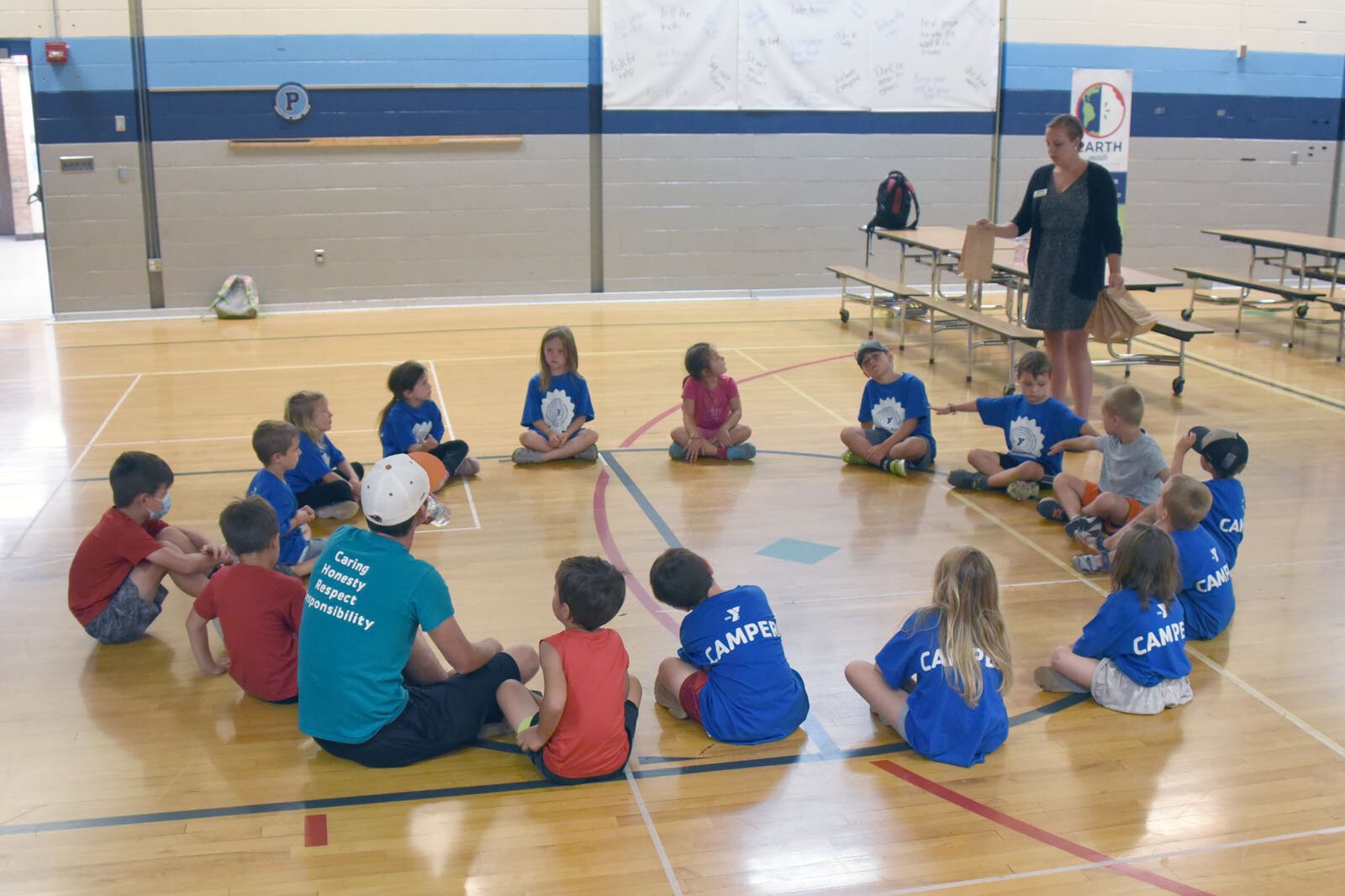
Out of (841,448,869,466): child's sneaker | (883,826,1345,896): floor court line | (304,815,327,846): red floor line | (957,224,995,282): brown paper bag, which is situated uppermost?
(957,224,995,282): brown paper bag

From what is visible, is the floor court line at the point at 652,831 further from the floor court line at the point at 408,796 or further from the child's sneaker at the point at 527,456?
the child's sneaker at the point at 527,456

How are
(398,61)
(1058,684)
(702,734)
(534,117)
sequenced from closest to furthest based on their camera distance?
(702,734), (1058,684), (398,61), (534,117)

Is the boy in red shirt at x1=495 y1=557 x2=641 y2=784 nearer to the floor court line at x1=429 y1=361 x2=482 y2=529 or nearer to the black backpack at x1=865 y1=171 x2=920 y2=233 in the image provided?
the floor court line at x1=429 y1=361 x2=482 y2=529

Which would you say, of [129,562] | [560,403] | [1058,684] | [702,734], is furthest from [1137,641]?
[560,403]

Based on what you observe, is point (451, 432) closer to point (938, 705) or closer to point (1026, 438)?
point (1026, 438)

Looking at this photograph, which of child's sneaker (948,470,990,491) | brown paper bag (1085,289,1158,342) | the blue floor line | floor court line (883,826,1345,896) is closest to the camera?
floor court line (883,826,1345,896)

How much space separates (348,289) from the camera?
12312 mm

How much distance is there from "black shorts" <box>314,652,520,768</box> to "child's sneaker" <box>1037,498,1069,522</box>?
3.22m

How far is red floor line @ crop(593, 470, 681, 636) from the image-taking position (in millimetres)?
4953

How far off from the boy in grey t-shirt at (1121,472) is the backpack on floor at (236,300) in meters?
8.61

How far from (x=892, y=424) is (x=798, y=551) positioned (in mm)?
1509

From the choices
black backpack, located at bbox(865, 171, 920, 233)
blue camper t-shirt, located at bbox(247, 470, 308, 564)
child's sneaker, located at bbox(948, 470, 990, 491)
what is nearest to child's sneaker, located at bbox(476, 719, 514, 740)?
blue camper t-shirt, located at bbox(247, 470, 308, 564)

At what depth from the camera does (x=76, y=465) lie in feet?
23.2

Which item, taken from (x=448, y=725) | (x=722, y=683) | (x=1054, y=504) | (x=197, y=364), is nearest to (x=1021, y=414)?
(x=1054, y=504)
